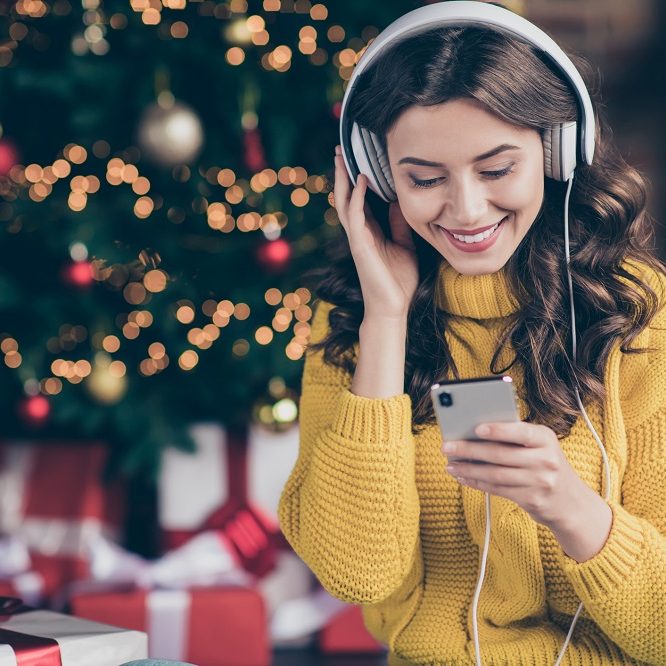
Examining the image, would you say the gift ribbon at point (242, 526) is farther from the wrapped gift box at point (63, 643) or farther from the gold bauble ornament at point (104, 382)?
the wrapped gift box at point (63, 643)

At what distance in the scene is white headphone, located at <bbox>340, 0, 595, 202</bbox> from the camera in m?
0.90

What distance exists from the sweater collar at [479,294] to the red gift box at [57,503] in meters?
0.98

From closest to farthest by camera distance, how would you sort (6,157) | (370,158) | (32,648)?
(32,648), (370,158), (6,157)

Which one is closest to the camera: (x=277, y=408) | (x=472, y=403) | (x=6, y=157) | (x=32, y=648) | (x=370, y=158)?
(x=472, y=403)

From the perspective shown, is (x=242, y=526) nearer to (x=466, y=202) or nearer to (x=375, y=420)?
(x=375, y=420)

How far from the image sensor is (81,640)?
0.92 metres

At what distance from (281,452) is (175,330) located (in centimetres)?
30

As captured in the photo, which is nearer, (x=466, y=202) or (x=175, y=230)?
(x=466, y=202)

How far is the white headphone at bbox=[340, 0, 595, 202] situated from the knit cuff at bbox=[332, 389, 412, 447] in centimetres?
23

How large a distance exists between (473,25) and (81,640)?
70 centimetres

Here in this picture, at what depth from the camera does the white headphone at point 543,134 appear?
896 millimetres

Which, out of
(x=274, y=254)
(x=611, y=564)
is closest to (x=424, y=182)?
(x=611, y=564)

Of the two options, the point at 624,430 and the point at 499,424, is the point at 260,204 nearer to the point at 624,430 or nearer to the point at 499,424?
the point at 624,430

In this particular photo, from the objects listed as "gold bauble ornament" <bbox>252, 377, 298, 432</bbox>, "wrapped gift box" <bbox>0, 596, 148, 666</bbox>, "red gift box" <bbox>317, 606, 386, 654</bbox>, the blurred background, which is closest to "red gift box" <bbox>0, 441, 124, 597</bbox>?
the blurred background
